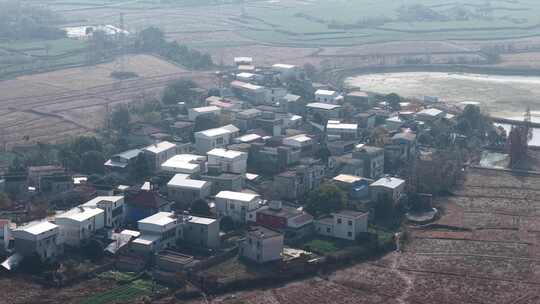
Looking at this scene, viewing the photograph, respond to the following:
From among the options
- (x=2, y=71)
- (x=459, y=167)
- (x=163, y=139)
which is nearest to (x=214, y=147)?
(x=163, y=139)

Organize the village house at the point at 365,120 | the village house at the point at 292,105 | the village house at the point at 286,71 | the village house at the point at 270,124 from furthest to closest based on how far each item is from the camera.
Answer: the village house at the point at 286,71, the village house at the point at 292,105, the village house at the point at 365,120, the village house at the point at 270,124

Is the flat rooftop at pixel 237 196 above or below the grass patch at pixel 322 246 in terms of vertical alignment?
above

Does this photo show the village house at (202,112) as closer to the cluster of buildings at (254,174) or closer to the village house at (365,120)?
the cluster of buildings at (254,174)

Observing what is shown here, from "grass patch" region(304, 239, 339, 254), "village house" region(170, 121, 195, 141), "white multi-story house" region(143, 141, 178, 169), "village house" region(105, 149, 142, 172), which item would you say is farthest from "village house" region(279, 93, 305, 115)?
"grass patch" region(304, 239, 339, 254)

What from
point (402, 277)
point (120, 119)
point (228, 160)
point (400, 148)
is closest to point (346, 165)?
point (400, 148)

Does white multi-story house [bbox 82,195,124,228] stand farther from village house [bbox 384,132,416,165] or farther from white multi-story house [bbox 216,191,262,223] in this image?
village house [bbox 384,132,416,165]

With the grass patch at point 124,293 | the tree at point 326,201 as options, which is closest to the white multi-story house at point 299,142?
the tree at point 326,201
